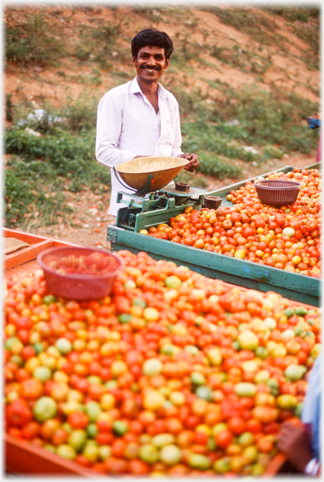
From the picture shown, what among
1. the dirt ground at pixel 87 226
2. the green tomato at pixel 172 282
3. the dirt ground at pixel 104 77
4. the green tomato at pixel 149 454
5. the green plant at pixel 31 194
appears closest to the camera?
the green tomato at pixel 149 454

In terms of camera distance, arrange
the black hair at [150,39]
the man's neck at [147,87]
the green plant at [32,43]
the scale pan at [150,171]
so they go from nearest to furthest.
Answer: the scale pan at [150,171] < the black hair at [150,39] < the man's neck at [147,87] < the green plant at [32,43]

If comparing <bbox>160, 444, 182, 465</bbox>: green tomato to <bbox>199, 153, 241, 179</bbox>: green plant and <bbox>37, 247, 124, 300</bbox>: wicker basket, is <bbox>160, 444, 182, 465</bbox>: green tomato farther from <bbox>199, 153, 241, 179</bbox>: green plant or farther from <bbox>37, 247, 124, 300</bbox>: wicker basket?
<bbox>199, 153, 241, 179</bbox>: green plant

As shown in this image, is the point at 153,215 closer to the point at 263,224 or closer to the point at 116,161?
the point at 116,161

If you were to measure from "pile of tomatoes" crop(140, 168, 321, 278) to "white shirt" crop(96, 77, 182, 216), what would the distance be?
67 cm

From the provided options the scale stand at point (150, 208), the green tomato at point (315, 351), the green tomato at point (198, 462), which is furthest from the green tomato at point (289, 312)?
the scale stand at point (150, 208)

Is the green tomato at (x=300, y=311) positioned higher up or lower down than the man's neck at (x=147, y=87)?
lower down

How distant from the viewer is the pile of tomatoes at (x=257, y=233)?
131 inches

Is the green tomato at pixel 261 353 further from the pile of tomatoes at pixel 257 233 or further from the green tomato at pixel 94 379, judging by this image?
the pile of tomatoes at pixel 257 233

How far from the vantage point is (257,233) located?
3654 mm

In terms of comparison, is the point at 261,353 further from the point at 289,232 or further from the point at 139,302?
the point at 289,232

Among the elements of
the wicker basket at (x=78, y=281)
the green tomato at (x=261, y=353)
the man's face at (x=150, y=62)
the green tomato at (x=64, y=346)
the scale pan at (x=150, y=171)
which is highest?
the man's face at (x=150, y=62)

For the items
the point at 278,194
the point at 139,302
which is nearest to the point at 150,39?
the point at 278,194

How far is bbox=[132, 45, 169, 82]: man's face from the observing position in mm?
3806

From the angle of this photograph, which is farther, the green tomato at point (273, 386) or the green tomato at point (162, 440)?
the green tomato at point (273, 386)
